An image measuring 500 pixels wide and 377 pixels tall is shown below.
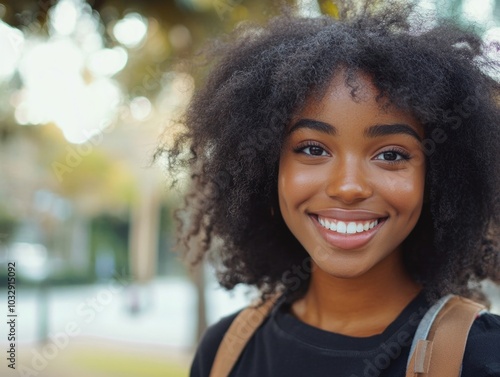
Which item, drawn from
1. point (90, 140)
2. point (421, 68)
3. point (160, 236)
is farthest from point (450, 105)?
point (160, 236)

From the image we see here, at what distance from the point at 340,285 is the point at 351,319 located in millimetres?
113

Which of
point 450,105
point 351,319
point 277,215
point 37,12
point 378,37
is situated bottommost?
point 351,319

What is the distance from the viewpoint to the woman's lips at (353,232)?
1.94 meters

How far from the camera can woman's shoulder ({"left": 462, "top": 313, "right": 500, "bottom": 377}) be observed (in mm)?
1764

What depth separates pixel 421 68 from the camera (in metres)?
1.95

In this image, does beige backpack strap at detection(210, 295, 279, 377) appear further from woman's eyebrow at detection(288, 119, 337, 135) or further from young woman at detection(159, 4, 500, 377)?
woman's eyebrow at detection(288, 119, 337, 135)

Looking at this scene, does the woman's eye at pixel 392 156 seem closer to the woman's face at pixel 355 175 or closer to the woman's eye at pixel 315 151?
the woman's face at pixel 355 175

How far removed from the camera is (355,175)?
188 cm

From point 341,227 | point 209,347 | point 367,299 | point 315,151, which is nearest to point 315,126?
point 315,151

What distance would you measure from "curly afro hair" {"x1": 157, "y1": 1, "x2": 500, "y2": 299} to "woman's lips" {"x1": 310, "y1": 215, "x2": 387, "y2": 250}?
0.87 ft

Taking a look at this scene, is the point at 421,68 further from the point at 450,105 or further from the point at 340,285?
the point at 340,285

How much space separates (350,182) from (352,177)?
0.02m

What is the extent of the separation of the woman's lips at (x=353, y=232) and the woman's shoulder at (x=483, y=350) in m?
0.38

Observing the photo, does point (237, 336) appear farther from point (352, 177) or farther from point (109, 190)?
point (109, 190)
